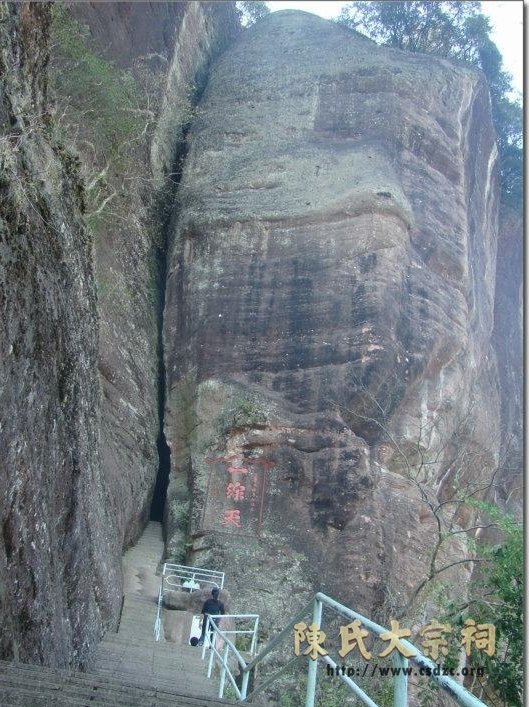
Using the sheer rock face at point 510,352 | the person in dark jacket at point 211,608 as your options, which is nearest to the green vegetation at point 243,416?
the person in dark jacket at point 211,608

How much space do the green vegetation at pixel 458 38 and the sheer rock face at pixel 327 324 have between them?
3.22 metres

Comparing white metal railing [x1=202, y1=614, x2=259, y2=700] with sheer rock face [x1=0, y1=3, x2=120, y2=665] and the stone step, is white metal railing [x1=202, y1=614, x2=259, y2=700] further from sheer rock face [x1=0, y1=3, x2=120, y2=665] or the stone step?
the stone step

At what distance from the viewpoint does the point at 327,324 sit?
508 inches

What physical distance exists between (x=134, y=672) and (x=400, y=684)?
4.30 metres

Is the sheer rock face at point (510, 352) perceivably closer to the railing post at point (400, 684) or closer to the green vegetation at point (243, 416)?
the green vegetation at point (243, 416)

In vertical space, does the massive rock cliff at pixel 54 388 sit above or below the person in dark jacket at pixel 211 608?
above

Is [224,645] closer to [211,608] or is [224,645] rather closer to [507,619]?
[211,608]

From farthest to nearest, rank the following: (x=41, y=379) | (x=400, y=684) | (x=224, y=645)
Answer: (x=224, y=645) < (x=41, y=379) < (x=400, y=684)

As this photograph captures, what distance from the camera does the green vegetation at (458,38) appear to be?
2064 centimetres

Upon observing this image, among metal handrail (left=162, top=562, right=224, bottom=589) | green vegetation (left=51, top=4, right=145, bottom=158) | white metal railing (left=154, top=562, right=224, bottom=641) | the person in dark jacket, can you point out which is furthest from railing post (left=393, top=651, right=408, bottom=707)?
green vegetation (left=51, top=4, right=145, bottom=158)

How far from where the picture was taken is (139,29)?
1476 cm

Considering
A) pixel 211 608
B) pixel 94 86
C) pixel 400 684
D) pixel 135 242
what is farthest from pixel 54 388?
pixel 135 242

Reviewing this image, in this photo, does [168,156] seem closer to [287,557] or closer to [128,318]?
[128,318]

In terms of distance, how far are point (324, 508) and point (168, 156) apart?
876 cm
